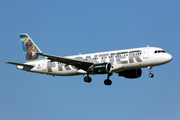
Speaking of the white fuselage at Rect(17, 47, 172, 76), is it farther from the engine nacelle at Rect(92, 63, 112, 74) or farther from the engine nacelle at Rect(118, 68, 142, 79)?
the engine nacelle at Rect(118, 68, 142, 79)

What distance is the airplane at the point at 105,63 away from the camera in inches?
2173

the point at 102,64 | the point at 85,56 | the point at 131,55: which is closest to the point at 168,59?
the point at 131,55

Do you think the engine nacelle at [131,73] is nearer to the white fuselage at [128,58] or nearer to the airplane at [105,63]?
the airplane at [105,63]

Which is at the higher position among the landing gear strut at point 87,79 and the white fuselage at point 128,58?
the white fuselage at point 128,58

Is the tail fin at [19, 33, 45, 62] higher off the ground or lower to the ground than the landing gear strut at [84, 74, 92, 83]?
higher

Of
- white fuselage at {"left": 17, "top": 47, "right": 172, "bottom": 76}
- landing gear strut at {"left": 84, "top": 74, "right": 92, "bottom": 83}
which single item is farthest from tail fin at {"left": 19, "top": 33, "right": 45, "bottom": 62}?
landing gear strut at {"left": 84, "top": 74, "right": 92, "bottom": 83}

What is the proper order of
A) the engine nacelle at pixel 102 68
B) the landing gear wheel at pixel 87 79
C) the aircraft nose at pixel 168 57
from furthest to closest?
the landing gear wheel at pixel 87 79, the engine nacelle at pixel 102 68, the aircraft nose at pixel 168 57

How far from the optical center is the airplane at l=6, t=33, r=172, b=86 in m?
55.2

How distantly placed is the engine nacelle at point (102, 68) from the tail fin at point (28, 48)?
46.6 ft

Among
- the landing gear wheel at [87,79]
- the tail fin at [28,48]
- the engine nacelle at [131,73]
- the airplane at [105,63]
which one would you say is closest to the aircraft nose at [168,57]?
the airplane at [105,63]

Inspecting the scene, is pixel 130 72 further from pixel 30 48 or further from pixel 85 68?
pixel 30 48

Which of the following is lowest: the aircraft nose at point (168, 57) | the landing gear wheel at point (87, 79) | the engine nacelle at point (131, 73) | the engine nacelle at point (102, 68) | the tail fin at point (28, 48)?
the landing gear wheel at point (87, 79)

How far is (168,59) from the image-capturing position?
180 ft

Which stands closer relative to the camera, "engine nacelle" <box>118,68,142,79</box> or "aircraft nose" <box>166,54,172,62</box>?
"aircraft nose" <box>166,54,172,62</box>
